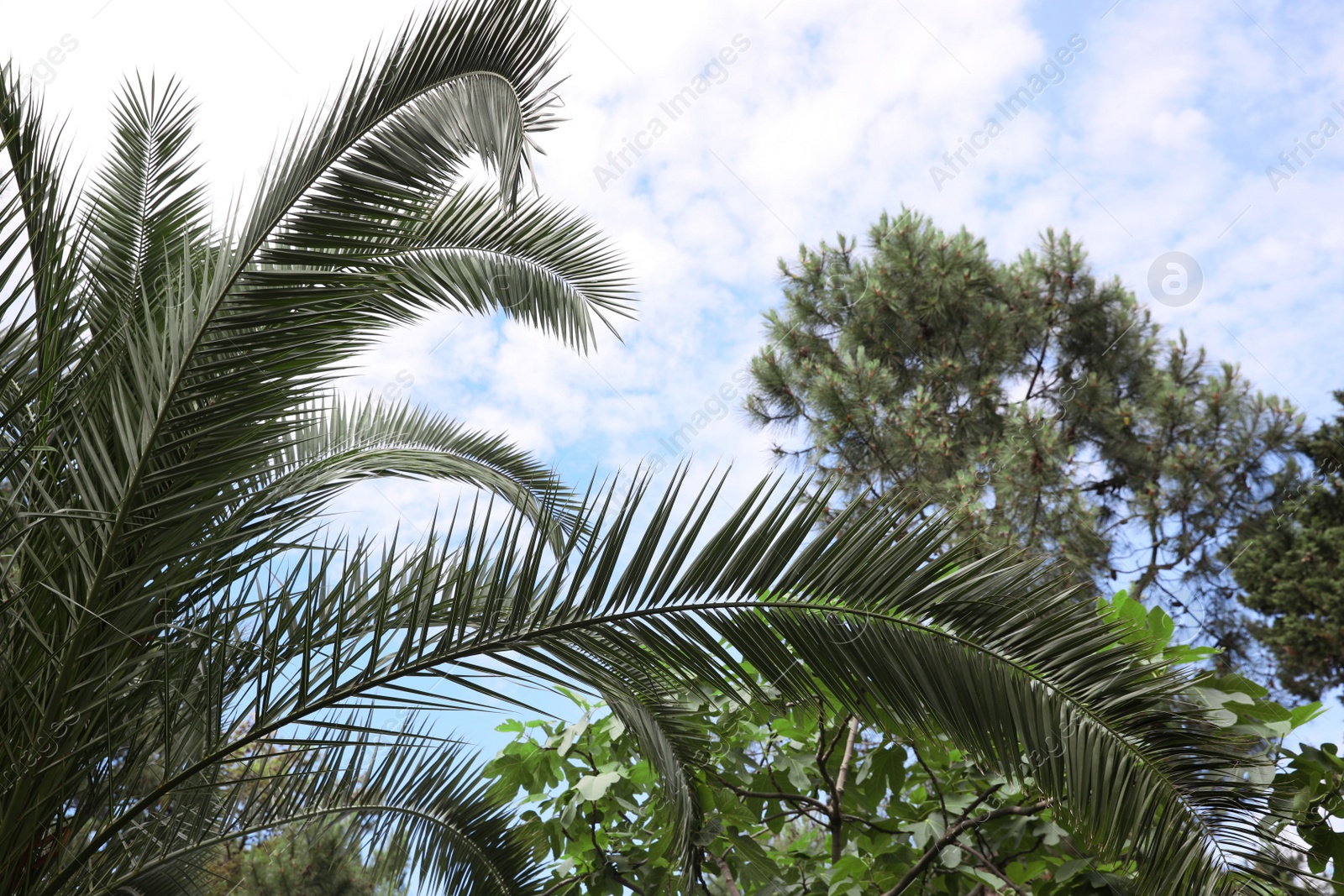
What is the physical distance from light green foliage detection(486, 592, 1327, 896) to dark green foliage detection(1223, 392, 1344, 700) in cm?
940

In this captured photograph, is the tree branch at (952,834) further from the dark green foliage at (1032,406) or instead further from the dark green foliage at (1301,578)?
the dark green foliage at (1301,578)

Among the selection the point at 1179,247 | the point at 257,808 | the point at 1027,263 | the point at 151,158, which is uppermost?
the point at 1027,263

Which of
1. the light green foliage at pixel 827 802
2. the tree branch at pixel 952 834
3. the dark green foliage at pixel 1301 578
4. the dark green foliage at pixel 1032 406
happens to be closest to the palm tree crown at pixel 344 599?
the light green foliage at pixel 827 802

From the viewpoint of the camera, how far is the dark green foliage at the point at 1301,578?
412 inches

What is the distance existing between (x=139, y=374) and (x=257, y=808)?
118cm

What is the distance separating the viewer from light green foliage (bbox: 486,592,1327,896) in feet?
6.95

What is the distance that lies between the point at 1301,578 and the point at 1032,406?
3861 mm

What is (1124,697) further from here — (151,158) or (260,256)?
(151,158)

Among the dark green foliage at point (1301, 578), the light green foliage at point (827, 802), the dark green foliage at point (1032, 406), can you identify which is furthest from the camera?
the dark green foliage at point (1301, 578)

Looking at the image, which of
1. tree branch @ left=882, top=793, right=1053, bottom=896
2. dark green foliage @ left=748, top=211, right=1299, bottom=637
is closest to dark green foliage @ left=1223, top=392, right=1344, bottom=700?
dark green foliage @ left=748, top=211, right=1299, bottom=637

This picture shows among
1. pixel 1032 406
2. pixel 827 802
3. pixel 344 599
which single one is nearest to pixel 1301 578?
pixel 1032 406

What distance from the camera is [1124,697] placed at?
1711 mm

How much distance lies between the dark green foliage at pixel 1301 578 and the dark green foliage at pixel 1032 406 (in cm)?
30

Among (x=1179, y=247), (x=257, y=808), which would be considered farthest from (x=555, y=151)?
(x=1179, y=247)
